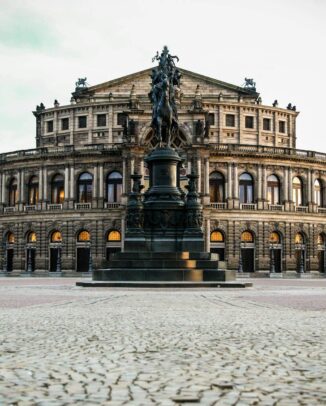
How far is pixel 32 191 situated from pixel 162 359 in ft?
226

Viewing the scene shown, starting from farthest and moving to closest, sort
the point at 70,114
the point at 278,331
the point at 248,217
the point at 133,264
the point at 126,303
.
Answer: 1. the point at 70,114
2. the point at 248,217
3. the point at 133,264
4. the point at 126,303
5. the point at 278,331

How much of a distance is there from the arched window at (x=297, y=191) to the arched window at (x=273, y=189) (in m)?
1.90

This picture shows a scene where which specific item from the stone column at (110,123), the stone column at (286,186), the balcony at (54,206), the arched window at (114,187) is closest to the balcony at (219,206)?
the stone column at (286,186)

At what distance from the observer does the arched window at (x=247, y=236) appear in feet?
229

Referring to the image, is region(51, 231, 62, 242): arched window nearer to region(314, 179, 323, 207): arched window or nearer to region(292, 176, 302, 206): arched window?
region(292, 176, 302, 206): arched window

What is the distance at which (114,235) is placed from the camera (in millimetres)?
69938

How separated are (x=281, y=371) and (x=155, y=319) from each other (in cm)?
611

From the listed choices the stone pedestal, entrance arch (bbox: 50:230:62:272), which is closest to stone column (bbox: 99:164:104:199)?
entrance arch (bbox: 50:230:62:272)

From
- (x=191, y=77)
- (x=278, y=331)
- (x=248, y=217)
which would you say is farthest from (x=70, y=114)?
(x=278, y=331)

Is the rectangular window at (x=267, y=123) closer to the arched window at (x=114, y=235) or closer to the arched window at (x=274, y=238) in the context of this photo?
the arched window at (x=274, y=238)

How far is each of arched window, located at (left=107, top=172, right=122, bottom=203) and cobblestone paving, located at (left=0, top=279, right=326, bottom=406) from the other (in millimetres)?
58027

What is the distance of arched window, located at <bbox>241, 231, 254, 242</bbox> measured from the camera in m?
69.7

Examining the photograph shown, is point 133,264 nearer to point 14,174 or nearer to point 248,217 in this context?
point 248,217

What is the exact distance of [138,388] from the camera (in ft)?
18.5
